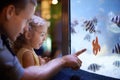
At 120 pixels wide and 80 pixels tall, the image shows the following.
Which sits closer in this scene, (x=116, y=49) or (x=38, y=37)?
(x=116, y=49)

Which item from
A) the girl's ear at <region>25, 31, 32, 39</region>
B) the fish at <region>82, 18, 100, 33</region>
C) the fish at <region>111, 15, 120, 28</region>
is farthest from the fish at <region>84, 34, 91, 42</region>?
the girl's ear at <region>25, 31, 32, 39</region>

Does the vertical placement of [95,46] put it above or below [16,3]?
below

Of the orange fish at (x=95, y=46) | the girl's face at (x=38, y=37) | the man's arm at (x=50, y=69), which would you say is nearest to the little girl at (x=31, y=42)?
the girl's face at (x=38, y=37)

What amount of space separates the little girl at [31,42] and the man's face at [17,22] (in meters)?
0.08

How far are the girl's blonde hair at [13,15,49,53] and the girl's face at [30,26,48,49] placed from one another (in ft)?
0.05

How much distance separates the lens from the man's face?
101cm

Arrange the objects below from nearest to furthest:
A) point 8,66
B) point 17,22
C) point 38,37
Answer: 1. point 8,66
2. point 17,22
3. point 38,37

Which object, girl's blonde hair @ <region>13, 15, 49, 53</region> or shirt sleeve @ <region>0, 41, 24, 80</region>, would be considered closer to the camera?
shirt sleeve @ <region>0, 41, 24, 80</region>

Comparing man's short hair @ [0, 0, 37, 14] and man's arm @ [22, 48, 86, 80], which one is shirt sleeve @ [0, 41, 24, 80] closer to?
man's arm @ [22, 48, 86, 80]

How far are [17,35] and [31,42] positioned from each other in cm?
10

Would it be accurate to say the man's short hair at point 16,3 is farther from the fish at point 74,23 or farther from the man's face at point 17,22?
the fish at point 74,23

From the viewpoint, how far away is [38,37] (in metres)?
1.13

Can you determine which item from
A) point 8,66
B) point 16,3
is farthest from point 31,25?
point 8,66

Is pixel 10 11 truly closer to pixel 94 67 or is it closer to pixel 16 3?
pixel 16 3
